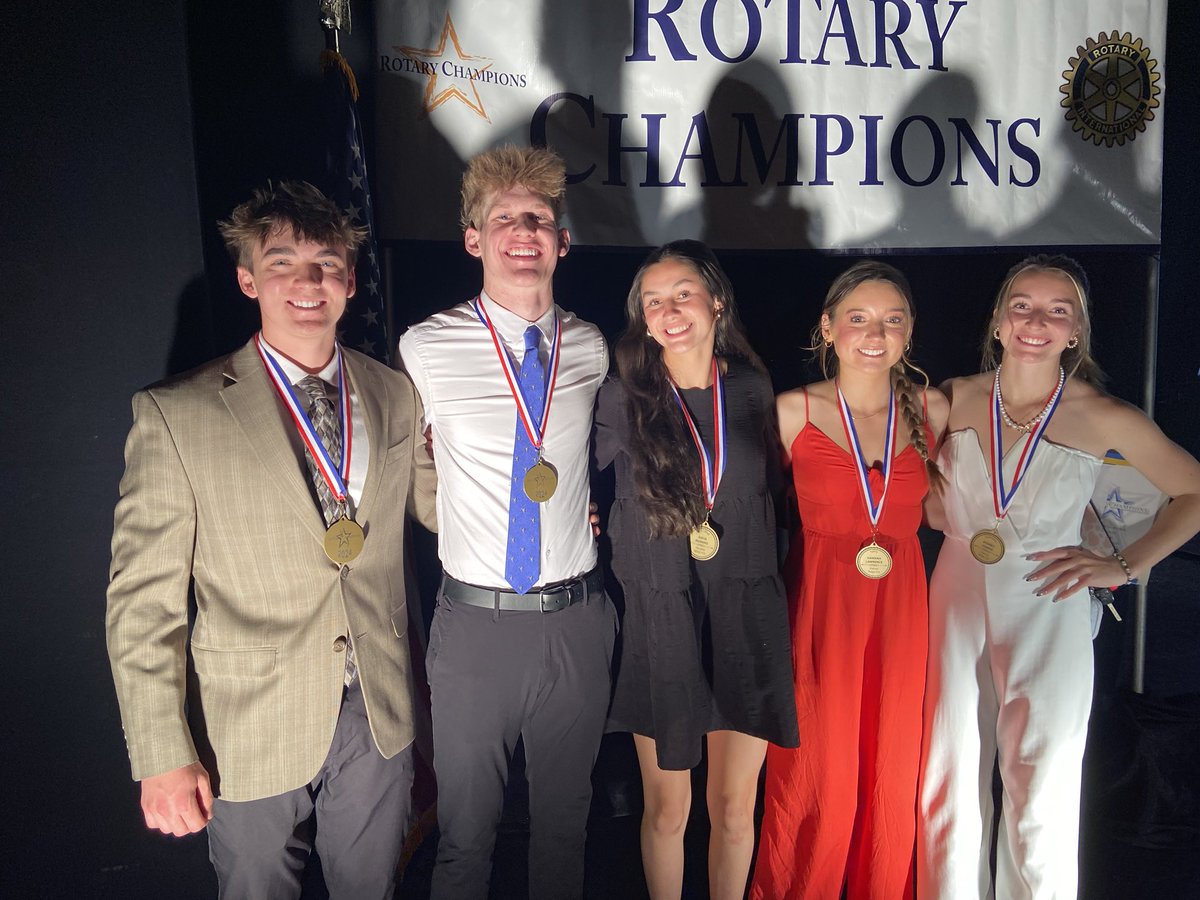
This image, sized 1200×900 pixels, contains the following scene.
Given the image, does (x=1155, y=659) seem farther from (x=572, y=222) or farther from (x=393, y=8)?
(x=393, y=8)

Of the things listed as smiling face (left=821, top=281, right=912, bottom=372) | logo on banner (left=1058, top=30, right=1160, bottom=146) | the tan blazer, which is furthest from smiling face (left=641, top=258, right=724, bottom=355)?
logo on banner (left=1058, top=30, right=1160, bottom=146)

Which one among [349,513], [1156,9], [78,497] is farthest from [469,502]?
[1156,9]

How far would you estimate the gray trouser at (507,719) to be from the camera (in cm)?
239

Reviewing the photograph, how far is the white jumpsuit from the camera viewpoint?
2.59m

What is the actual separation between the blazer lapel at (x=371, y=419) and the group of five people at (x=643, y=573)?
1 centimetres

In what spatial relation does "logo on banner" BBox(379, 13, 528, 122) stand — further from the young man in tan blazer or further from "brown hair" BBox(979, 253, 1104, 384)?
"brown hair" BBox(979, 253, 1104, 384)

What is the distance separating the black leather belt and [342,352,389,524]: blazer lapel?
438 mm

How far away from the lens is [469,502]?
7.89ft

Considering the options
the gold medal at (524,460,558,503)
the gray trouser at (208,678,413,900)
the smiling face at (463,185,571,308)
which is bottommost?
the gray trouser at (208,678,413,900)

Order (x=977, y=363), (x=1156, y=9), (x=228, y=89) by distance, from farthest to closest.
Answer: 1. (x=977, y=363)
2. (x=1156, y=9)
3. (x=228, y=89)

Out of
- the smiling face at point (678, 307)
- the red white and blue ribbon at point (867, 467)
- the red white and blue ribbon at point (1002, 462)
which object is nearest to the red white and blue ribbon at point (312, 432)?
the smiling face at point (678, 307)

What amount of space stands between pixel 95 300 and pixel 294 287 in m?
0.80

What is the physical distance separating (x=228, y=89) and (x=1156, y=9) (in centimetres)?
402

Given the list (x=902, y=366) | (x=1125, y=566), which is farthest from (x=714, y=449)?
(x=1125, y=566)
